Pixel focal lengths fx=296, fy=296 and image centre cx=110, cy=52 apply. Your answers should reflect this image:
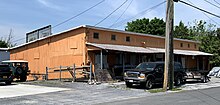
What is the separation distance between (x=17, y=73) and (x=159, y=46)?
16931 millimetres

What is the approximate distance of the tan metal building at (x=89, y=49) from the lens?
26391 millimetres

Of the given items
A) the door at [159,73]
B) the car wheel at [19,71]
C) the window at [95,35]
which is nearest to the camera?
the door at [159,73]

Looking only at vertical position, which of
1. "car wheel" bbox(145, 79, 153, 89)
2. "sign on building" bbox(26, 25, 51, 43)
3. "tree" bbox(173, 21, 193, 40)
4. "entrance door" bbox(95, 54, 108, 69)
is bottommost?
"car wheel" bbox(145, 79, 153, 89)

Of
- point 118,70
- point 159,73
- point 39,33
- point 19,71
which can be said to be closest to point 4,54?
point 39,33

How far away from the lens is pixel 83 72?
24.3m

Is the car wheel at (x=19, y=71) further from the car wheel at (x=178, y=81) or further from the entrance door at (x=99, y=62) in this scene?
the car wheel at (x=178, y=81)

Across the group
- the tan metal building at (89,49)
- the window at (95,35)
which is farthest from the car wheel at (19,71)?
the window at (95,35)

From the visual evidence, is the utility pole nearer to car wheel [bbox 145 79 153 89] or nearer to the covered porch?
car wheel [bbox 145 79 153 89]

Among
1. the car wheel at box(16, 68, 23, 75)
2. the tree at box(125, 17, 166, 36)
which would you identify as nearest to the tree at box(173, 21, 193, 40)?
the tree at box(125, 17, 166, 36)

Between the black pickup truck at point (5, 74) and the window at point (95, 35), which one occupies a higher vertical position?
the window at point (95, 35)

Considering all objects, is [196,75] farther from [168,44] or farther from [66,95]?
[66,95]

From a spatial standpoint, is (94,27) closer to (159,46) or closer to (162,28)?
(159,46)

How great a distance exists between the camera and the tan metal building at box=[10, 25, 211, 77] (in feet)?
86.6

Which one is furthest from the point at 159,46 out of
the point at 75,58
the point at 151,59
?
the point at 75,58
